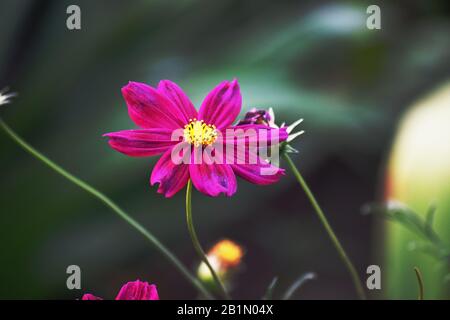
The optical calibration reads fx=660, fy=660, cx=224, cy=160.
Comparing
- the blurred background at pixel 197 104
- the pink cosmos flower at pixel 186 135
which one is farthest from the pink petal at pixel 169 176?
the blurred background at pixel 197 104

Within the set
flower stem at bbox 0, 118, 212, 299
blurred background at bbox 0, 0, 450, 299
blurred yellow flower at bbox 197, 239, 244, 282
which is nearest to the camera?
flower stem at bbox 0, 118, 212, 299

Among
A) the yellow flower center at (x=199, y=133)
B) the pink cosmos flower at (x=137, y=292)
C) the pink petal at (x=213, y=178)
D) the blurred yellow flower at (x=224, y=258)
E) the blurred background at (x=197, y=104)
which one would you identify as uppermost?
the blurred background at (x=197, y=104)

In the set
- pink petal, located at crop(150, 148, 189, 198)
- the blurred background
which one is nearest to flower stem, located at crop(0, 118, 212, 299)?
pink petal, located at crop(150, 148, 189, 198)

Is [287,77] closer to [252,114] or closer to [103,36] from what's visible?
[103,36]

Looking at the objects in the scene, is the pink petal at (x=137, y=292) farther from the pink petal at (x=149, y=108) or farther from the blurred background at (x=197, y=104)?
the blurred background at (x=197, y=104)

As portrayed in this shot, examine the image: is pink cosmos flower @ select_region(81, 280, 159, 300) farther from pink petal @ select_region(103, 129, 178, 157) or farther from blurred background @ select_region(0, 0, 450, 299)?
blurred background @ select_region(0, 0, 450, 299)

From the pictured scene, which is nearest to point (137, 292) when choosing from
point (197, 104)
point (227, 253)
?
point (227, 253)
